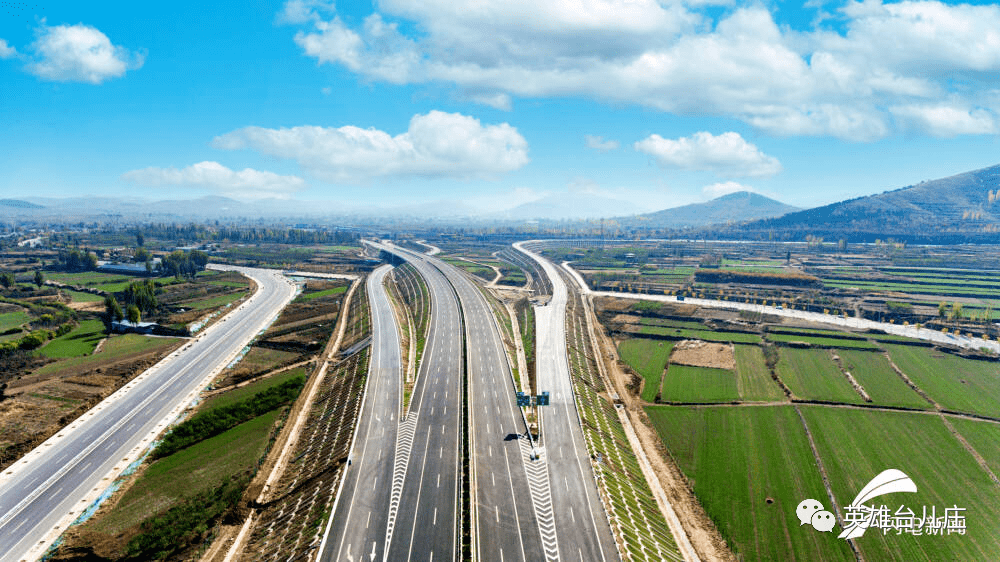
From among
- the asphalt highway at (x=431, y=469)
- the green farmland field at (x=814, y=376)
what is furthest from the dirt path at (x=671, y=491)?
the green farmland field at (x=814, y=376)

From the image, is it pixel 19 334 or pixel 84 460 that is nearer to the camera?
pixel 84 460

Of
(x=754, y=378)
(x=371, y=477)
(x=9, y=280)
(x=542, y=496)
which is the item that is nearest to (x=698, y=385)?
(x=754, y=378)

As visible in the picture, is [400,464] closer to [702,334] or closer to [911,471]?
[911,471]

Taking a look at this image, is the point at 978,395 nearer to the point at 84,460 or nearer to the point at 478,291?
the point at 478,291

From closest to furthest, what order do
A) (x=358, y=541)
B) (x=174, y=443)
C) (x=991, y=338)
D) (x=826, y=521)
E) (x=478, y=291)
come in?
(x=358, y=541) < (x=826, y=521) < (x=174, y=443) < (x=991, y=338) < (x=478, y=291)

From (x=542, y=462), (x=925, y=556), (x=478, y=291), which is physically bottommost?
(x=925, y=556)

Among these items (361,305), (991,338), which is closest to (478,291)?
(361,305)

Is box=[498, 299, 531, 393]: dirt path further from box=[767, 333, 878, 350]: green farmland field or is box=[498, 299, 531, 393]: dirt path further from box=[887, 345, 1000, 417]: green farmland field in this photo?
box=[887, 345, 1000, 417]: green farmland field
